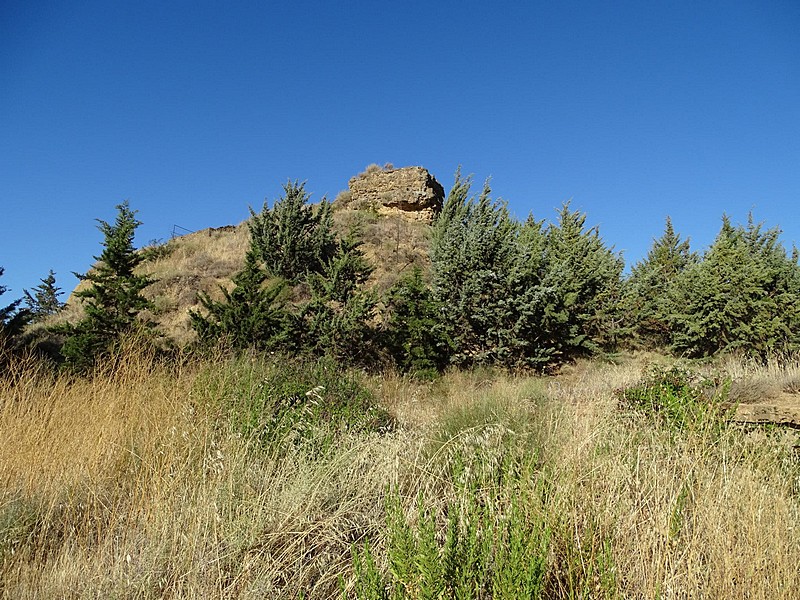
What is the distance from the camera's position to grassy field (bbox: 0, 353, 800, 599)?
1.97m

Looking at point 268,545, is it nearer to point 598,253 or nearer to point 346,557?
point 346,557

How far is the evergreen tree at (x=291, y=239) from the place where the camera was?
15859mm

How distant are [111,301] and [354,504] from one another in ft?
31.5

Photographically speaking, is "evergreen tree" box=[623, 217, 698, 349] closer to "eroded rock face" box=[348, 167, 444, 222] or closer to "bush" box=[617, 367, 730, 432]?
"bush" box=[617, 367, 730, 432]

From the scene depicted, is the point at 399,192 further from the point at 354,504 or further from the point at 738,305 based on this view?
the point at 354,504

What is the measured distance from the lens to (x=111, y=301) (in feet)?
33.1

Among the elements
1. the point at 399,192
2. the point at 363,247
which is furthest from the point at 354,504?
the point at 399,192

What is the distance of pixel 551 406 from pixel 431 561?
12.5 ft

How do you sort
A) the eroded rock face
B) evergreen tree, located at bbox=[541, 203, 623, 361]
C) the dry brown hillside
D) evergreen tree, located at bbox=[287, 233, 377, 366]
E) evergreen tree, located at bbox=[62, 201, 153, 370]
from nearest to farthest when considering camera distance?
evergreen tree, located at bbox=[62, 201, 153, 370] < evergreen tree, located at bbox=[287, 233, 377, 366] < evergreen tree, located at bbox=[541, 203, 623, 361] < the dry brown hillside < the eroded rock face

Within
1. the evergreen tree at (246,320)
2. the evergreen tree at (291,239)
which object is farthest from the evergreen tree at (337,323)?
the evergreen tree at (291,239)

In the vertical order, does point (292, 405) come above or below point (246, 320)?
below

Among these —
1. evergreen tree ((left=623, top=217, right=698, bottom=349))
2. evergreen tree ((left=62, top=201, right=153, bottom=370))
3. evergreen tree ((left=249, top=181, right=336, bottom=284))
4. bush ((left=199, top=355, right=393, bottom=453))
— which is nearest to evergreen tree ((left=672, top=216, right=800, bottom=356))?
evergreen tree ((left=623, top=217, right=698, bottom=349))

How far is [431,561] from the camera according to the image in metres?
1.66

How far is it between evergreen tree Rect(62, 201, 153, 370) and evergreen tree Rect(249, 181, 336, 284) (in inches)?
206
